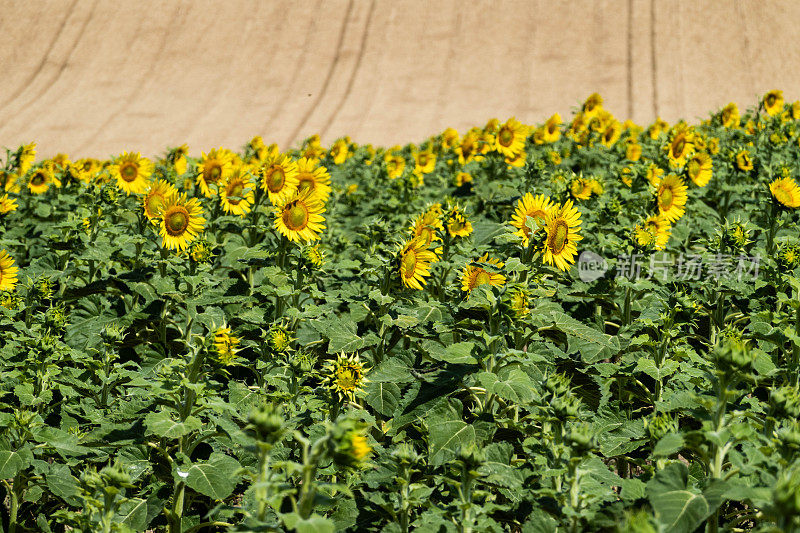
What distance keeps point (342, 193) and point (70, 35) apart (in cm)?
2100

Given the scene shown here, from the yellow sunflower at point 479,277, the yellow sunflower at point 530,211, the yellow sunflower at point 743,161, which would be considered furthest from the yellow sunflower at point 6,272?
the yellow sunflower at point 743,161

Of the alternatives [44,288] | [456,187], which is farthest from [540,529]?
[456,187]

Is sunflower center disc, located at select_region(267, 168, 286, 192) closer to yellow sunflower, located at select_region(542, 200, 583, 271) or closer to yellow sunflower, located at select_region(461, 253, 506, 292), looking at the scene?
yellow sunflower, located at select_region(461, 253, 506, 292)

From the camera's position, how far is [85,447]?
2.86 m

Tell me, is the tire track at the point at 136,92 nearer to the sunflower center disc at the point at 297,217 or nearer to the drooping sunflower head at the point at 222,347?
the sunflower center disc at the point at 297,217

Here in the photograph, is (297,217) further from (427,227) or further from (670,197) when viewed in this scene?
(670,197)

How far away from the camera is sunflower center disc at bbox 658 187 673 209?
439cm

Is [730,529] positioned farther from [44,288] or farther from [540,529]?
[44,288]

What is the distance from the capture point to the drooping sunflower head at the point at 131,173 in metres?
5.21

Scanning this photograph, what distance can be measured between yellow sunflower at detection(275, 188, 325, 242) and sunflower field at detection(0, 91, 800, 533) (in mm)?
12

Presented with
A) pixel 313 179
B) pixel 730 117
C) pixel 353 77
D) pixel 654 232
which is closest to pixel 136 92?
pixel 353 77

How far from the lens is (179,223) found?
154 inches

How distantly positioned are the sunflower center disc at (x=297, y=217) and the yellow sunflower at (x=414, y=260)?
26.5 inches

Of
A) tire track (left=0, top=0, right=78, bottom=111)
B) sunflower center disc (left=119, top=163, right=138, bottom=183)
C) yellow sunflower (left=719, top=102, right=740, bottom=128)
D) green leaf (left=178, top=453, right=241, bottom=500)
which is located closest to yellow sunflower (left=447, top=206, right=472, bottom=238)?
green leaf (left=178, top=453, right=241, bottom=500)
